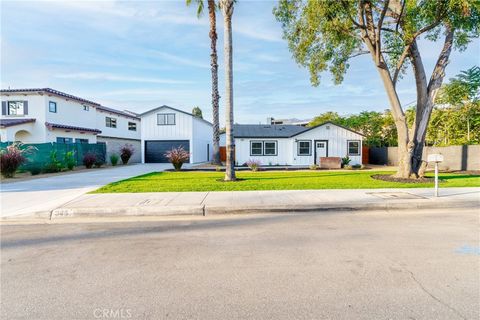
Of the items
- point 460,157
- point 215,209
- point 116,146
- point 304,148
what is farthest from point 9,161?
point 460,157

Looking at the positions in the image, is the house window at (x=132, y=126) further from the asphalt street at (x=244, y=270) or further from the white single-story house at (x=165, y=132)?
the asphalt street at (x=244, y=270)

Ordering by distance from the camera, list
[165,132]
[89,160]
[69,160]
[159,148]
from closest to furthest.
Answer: [69,160], [89,160], [165,132], [159,148]

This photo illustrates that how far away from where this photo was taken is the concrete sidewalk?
709 centimetres

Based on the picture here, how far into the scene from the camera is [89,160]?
22.0 metres

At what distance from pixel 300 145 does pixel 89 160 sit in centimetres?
1752

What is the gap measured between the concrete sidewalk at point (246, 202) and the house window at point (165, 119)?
1881 centimetres

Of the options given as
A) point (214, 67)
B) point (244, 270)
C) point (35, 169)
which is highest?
point (214, 67)

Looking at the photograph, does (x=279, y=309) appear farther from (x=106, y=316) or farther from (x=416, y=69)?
(x=416, y=69)

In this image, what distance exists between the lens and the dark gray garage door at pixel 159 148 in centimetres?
2730

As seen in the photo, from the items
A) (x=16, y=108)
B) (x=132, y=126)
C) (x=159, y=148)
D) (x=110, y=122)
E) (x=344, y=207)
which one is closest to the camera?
(x=344, y=207)

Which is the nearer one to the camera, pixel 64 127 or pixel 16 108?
pixel 16 108

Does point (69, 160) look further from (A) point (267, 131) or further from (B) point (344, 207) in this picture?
(B) point (344, 207)

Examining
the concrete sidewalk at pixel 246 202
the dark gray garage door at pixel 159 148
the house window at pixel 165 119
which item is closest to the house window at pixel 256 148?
the dark gray garage door at pixel 159 148

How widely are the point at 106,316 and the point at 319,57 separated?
14427mm
